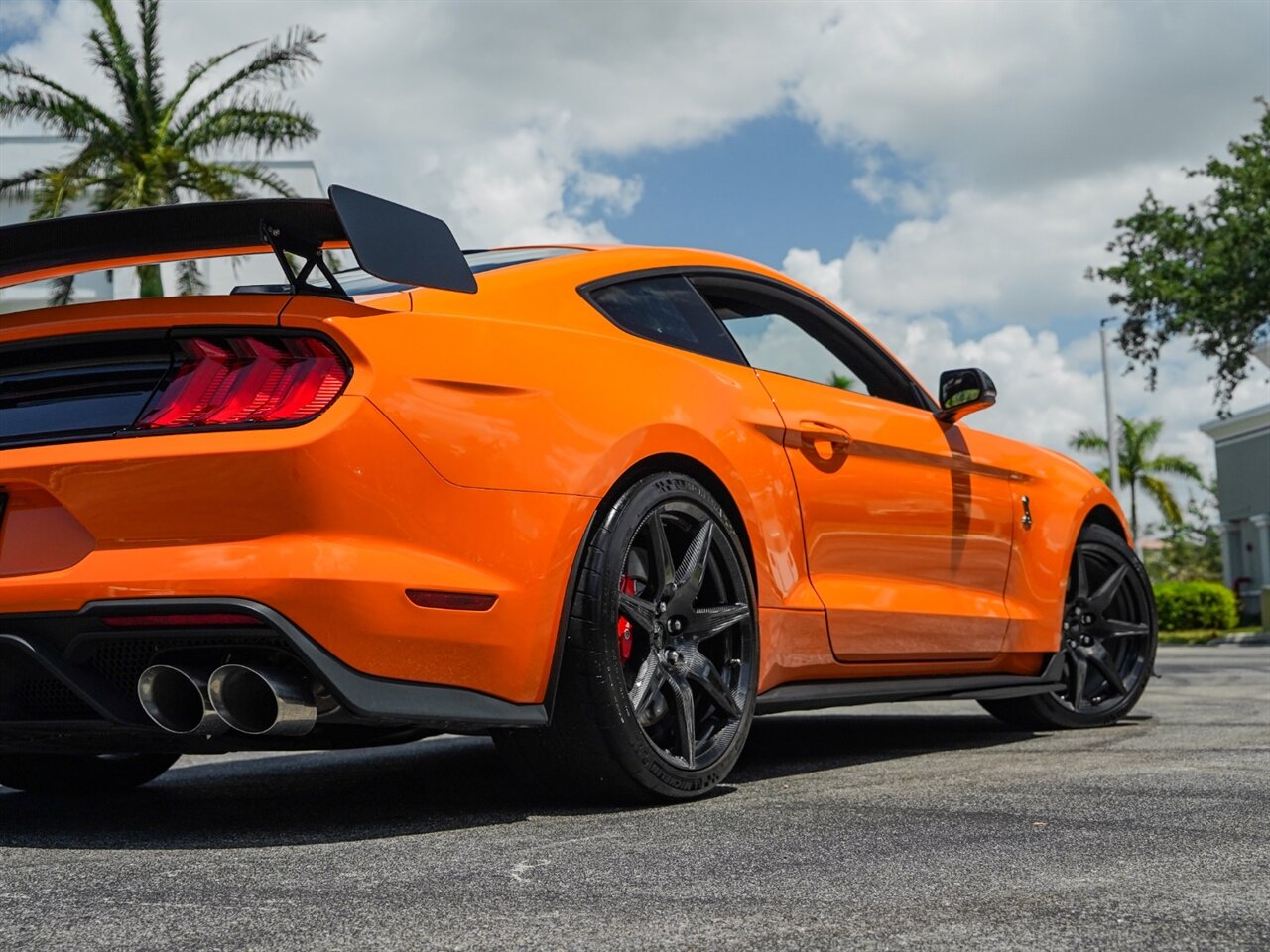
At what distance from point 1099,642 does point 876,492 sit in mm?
1858

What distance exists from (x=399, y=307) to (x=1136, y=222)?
2886 cm

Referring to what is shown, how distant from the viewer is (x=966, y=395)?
5.07 metres

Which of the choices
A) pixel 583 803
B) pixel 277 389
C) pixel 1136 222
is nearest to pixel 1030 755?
pixel 583 803

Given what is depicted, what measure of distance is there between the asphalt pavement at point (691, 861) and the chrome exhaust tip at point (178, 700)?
262mm

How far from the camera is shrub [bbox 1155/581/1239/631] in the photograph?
3281cm

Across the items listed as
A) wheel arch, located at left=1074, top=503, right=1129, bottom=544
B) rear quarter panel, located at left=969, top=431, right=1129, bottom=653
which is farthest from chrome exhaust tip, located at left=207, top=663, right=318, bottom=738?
wheel arch, located at left=1074, top=503, right=1129, bottom=544

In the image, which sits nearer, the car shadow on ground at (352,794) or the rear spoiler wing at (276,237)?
the rear spoiler wing at (276,237)

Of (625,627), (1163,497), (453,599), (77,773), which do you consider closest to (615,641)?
(625,627)

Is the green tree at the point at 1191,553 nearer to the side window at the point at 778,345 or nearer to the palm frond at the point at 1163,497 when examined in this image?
the palm frond at the point at 1163,497

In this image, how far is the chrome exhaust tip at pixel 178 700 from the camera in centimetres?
297

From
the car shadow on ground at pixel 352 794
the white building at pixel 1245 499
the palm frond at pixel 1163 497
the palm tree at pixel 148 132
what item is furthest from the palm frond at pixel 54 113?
the palm frond at pixel 1163 497

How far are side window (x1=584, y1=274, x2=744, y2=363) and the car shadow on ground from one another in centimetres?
118

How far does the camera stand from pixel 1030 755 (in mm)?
4648

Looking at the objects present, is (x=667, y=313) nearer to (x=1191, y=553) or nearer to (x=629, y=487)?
(x=629, y=487)
